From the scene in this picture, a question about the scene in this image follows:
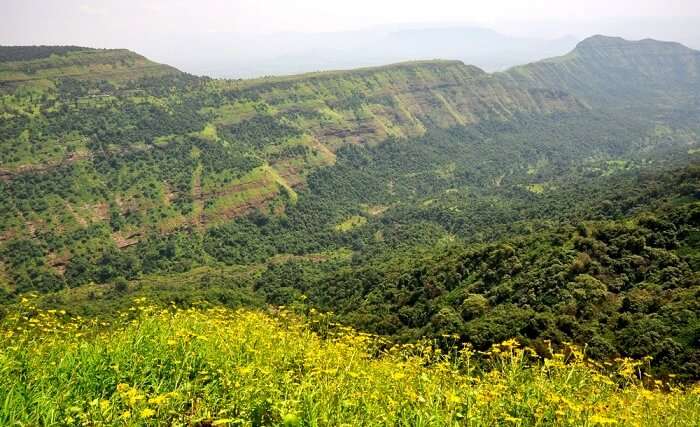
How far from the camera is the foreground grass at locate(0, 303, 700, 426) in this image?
6.84 m

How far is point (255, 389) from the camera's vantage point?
24.4 ft

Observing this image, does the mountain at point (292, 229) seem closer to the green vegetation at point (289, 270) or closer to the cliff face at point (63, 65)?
the green vegetation at point (289, 270)

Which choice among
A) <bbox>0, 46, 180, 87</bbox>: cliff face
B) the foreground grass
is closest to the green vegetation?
the foreground grass

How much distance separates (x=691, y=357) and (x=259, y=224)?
12363 centimetres

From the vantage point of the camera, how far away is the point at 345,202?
17388cm

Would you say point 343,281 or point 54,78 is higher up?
point 54,78

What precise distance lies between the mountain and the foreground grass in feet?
14.7

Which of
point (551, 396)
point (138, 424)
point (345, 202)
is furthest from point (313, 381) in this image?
point (345, 202)

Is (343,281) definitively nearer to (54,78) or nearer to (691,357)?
(691,357)

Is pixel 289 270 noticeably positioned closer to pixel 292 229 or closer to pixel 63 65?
pixel 292 229

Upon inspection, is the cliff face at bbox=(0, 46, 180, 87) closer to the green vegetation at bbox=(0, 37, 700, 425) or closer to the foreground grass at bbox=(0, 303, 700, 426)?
the green vegetation at bbox=(0, 37, 700, 425)

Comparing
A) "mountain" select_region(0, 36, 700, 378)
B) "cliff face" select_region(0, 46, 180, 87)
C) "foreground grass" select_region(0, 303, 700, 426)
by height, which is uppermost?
"cliff face" select_region(0, 46, 180, 87)

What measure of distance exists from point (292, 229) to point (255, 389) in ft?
454

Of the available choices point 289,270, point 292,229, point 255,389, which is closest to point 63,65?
point 292,229
